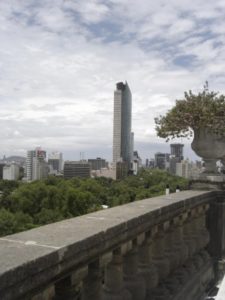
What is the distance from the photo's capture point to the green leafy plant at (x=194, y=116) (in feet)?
24.7

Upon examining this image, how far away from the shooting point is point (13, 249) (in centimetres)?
247

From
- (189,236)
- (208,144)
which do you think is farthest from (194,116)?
(189,236)

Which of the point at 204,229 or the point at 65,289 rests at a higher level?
the point at 65,289

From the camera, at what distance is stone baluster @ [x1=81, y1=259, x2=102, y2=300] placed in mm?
3100

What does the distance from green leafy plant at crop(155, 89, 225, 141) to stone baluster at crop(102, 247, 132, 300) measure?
14.5ft

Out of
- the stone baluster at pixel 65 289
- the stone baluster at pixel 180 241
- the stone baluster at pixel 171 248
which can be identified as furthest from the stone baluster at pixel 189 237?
the stone baluster at pixel 65 289

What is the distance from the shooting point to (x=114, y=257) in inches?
140

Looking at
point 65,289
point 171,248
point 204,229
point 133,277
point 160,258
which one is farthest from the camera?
point 204,229

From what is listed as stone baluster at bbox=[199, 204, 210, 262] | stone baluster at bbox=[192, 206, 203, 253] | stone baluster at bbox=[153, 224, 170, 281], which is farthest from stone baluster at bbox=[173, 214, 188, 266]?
stone baluster at bbox=[199, 204, 210, 262]

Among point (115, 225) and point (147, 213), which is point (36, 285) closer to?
point (115, 225)

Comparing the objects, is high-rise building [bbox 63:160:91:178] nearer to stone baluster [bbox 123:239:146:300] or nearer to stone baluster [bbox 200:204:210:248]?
stone baluster [bbox 200:204:210:248]

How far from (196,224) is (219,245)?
2.71 ft

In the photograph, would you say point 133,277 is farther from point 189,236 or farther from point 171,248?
point 189,236

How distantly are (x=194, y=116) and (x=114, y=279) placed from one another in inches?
181
